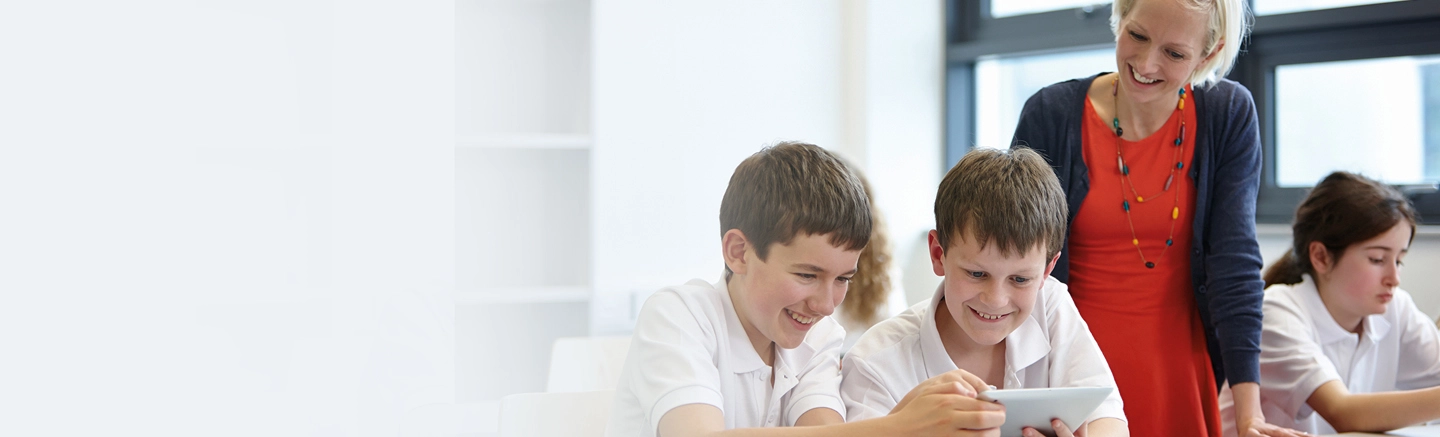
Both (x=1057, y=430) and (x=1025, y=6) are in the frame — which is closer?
(x=1057, y=430)

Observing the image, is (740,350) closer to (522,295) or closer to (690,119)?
(522,295)

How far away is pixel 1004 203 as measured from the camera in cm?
119

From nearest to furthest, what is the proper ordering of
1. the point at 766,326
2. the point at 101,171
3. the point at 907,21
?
the point at 101,171 < the point at 766,326 < the point at 907,21

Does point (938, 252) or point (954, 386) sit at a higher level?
point (938, 252)

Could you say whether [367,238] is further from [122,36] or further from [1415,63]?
[1415,63]

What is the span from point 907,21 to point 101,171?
2.75 metres

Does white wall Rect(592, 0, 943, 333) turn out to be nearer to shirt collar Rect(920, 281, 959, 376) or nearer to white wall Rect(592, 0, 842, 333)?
white wall Rect(592, 0, 842, 333)

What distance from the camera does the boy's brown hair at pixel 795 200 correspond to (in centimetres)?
120

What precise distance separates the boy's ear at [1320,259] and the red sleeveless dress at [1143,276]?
1.75 feet

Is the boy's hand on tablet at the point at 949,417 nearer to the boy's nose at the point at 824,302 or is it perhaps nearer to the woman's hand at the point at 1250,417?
the boy's nose at the point at 824,302

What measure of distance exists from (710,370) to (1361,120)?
226 centimetres

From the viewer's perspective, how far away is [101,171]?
0.80 m

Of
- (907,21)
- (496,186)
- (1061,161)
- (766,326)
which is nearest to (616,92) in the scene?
(496,186)

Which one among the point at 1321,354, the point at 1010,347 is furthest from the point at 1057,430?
the point at 1321,354
